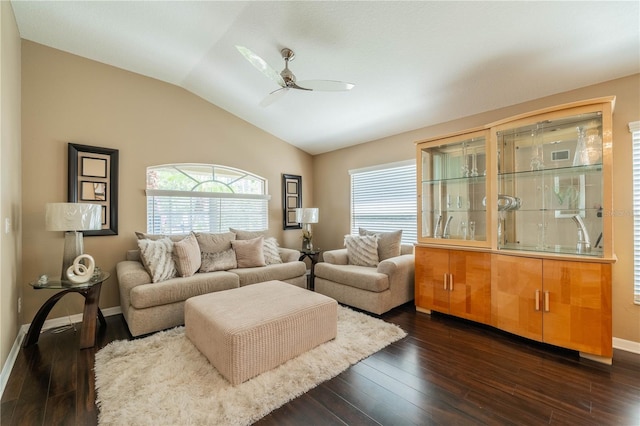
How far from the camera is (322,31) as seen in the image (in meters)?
2.47

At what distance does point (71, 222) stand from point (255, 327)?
208cm

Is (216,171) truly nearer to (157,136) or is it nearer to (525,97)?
(157,136)

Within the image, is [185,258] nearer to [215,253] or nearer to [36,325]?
[215,253]

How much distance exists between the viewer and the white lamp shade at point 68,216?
98.3 inches

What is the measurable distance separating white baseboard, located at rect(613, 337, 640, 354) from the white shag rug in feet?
6.31

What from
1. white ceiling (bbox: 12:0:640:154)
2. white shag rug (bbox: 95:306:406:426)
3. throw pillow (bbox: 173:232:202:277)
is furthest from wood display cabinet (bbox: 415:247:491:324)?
throw pillow (bbox: 173:232:202:277)

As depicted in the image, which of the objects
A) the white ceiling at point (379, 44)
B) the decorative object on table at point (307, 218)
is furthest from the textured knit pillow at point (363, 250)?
the white ceiling at point (379, 44)

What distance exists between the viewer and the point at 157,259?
304cm

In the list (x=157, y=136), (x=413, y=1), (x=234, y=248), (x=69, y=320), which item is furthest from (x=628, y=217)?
(x=69, y=320)

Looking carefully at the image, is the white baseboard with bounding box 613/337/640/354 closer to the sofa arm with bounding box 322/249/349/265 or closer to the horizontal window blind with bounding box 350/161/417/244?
the horizontal window blind with bounding box 350/161/417/244

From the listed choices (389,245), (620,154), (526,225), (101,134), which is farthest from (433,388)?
(101,134)

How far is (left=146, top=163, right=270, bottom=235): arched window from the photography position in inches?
148

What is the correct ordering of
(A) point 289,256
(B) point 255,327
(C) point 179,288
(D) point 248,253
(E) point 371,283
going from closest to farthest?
(B) point 255,327 → (C) point 179,288 → (E) point 371,283 → (D) point 248,253 → (A) point 289,256

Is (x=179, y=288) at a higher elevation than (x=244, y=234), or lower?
lower
